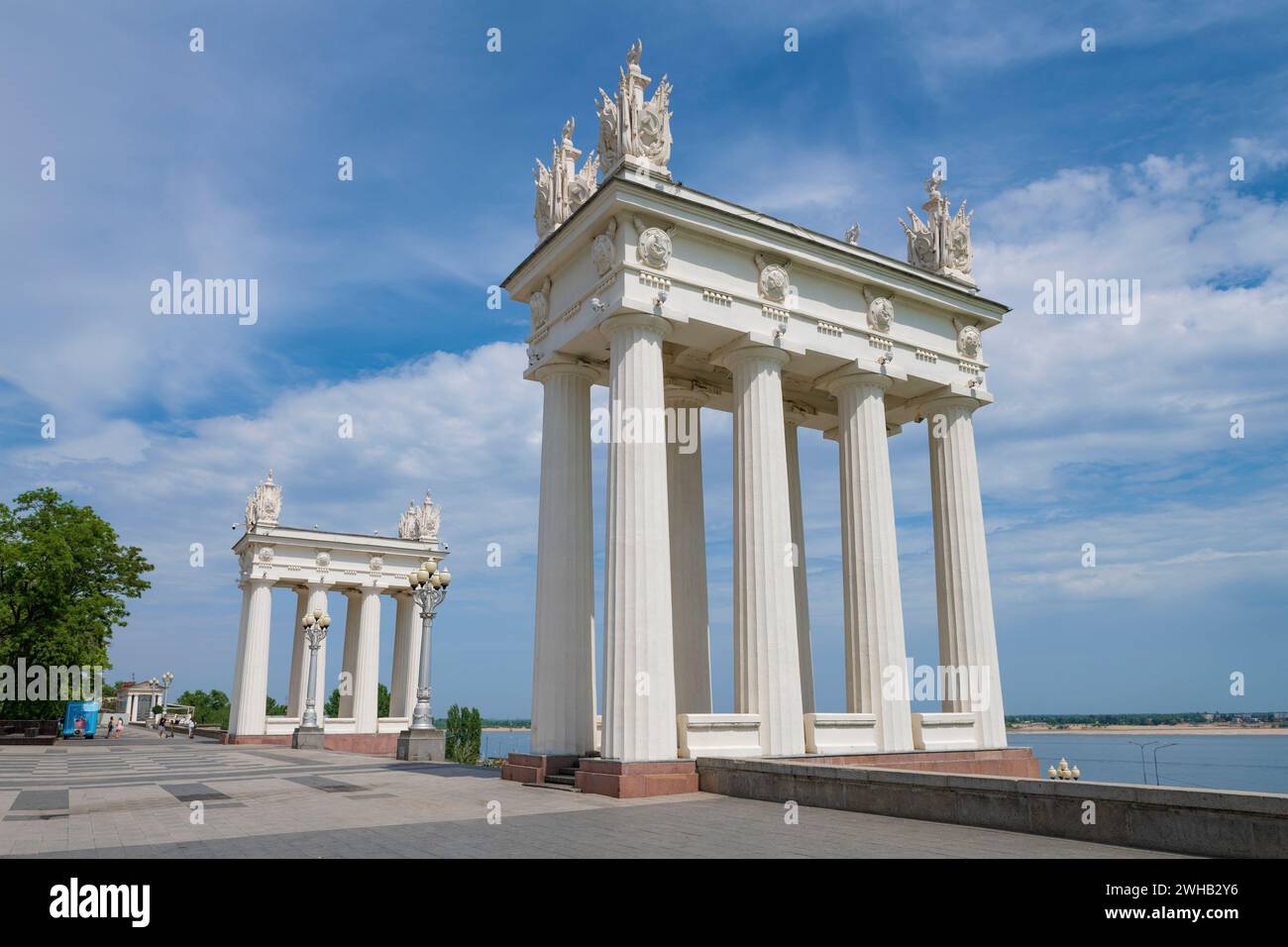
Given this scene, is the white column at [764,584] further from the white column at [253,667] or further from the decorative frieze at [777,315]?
the white column at [253,667]

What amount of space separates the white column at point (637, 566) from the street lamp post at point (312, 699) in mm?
29398

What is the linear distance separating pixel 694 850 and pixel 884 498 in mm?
14084

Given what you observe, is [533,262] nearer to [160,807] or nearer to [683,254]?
[683,254]

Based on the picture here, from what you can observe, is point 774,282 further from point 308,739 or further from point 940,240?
point 308,739

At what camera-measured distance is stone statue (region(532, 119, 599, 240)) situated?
23.1 meters

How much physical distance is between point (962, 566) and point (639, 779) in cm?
1199

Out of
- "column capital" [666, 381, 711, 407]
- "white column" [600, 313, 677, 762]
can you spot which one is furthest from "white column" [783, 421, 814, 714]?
"white column" [600, 313, 677, 762]

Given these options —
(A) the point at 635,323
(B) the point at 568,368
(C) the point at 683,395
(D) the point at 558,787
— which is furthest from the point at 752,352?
(D) the point at 558,787

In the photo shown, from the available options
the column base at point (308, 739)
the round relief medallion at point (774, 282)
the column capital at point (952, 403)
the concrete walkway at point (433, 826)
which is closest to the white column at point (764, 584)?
the round relief medallion at point (774, 282)

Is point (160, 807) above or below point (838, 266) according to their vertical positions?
below

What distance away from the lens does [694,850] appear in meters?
9.64

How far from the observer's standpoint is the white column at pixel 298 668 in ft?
185

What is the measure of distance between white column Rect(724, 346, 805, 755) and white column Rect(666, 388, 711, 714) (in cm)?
365
